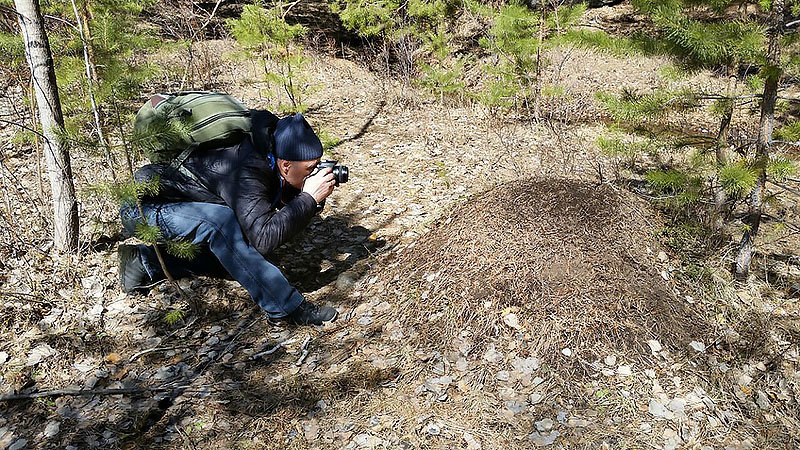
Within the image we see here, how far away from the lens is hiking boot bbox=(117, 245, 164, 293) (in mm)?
3537

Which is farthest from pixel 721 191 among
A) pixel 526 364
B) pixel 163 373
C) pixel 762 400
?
pixel 163 373

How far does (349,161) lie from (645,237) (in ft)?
11.9

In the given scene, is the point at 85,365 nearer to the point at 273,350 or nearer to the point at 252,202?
the point at 273,350

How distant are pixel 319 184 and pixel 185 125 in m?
0.87

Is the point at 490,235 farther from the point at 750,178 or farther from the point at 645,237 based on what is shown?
the point at 750,178

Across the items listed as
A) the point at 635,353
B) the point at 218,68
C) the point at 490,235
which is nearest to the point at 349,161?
the point at 490,235

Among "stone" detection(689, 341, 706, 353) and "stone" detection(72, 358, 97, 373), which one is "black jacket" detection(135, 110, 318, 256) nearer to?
"stone" detection(72, 358, 97, 373)

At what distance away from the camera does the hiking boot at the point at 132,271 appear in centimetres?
354

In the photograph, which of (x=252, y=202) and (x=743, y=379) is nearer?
(x=743, y=379)

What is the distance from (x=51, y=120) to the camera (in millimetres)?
3422

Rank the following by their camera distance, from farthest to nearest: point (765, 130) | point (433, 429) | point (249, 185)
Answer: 1. point (765, 130)
2. point (249, 185)
3. point (433, 429)

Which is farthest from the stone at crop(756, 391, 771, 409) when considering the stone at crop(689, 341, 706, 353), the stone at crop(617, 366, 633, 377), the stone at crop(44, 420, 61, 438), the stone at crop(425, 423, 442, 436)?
the stone at crop(44, 420, 61, 438)

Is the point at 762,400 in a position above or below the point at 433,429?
→ below

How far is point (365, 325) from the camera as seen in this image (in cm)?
345
